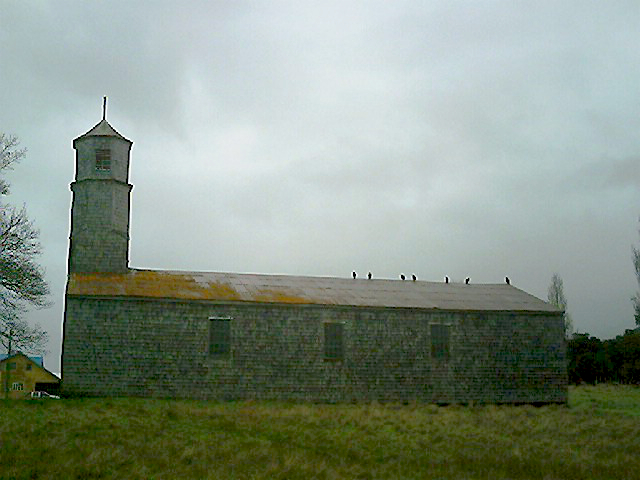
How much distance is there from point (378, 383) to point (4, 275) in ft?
51.9

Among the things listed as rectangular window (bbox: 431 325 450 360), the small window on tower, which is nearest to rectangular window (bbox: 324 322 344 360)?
rectangular window (bbox: 431 325 450 360)

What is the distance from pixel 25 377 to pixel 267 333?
3650cm

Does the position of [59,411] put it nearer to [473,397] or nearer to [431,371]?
[431,371]

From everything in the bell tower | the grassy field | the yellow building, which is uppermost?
the bell tower

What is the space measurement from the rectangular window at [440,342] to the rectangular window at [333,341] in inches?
171

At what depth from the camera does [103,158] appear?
30.3m

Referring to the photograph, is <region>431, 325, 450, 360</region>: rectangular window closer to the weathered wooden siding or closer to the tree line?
the weathered wooden siding

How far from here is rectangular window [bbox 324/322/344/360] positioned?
94.9 ft

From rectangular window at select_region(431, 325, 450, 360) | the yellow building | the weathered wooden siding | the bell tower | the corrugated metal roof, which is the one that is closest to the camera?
the weathered wooden siding

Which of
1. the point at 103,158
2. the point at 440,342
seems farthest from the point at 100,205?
the point at 440,342

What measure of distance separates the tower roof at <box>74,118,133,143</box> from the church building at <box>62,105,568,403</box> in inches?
3.5

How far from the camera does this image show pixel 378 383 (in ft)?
95.9

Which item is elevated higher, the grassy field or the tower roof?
→ the tower roof

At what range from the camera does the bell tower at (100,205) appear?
2950 cm
